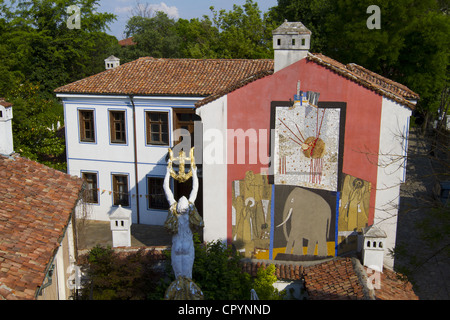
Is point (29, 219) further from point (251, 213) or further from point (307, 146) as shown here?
point (307, 146)

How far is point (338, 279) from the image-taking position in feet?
A: 39.7

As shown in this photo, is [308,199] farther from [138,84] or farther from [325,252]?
[138,84]

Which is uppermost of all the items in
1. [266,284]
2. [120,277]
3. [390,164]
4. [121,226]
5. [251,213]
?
[390,164]

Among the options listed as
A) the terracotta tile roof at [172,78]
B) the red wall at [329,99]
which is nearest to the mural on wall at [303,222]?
the red wall at [329,99]

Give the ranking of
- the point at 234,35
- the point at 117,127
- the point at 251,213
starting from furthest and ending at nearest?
1. the point at 234,35
2. the point at 117,127
3. the point at 251,213

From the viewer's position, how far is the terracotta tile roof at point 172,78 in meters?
17.7

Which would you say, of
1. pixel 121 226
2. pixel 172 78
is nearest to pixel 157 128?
pixel 172 78

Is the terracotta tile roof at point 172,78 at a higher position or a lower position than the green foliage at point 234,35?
lower

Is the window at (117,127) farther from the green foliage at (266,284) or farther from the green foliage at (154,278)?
the green foliage at (266,284)

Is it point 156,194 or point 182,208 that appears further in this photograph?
point 156,194

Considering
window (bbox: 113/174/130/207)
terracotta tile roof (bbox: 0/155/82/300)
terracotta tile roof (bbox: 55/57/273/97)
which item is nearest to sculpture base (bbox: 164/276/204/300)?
terracotta tile roof (bbox: 0/155/82/300)

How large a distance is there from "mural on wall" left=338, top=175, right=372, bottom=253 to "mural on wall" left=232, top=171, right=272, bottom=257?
2.22 m

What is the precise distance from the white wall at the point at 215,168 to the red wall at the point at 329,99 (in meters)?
0.35

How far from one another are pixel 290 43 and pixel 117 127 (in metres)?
9.11
